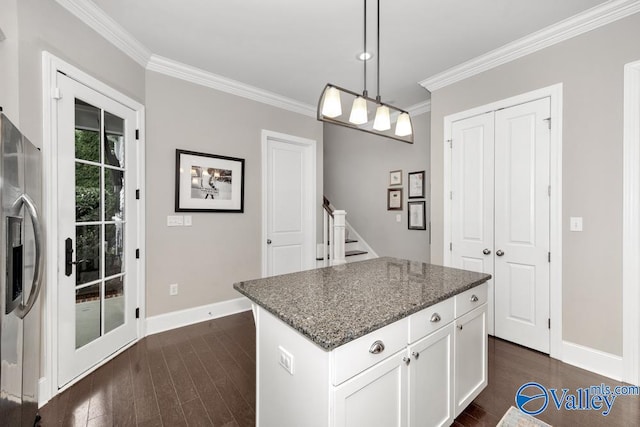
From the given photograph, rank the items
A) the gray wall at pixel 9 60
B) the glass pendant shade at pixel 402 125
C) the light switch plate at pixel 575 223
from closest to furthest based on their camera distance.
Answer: the gray wall at pixel 9 60
the glass pendant shade at pixel 402 125
the light switch plate at pixel 575 223

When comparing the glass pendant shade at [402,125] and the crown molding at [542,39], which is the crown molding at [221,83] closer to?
the crown molding at [542,39]

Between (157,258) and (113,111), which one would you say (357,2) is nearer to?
(113,111)

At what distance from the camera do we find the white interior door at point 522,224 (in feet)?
8.29

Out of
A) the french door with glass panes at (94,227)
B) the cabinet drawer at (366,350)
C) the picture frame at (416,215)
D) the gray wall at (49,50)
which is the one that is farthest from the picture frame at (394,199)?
the gray wall at (49,50)

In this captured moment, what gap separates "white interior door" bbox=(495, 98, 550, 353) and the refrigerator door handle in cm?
347

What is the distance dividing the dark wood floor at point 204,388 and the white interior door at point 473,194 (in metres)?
0.79

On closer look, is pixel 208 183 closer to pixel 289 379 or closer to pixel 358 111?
pixel 358 111

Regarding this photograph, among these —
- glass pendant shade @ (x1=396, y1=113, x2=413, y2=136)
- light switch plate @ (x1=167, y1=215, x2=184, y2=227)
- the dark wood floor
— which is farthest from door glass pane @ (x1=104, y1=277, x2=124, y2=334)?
glass pendant shade @ (x1=396, y1=113, x2=413, y2=136)

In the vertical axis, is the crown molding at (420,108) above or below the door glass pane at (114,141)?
above

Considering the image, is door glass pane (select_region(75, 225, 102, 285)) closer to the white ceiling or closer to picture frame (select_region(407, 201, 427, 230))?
the white ceiling

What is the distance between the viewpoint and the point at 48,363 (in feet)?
6.25

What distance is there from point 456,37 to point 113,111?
3.09 meters

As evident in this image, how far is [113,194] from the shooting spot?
8.18 ft

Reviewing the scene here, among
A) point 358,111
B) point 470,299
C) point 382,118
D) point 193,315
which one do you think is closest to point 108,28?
point 358,111
